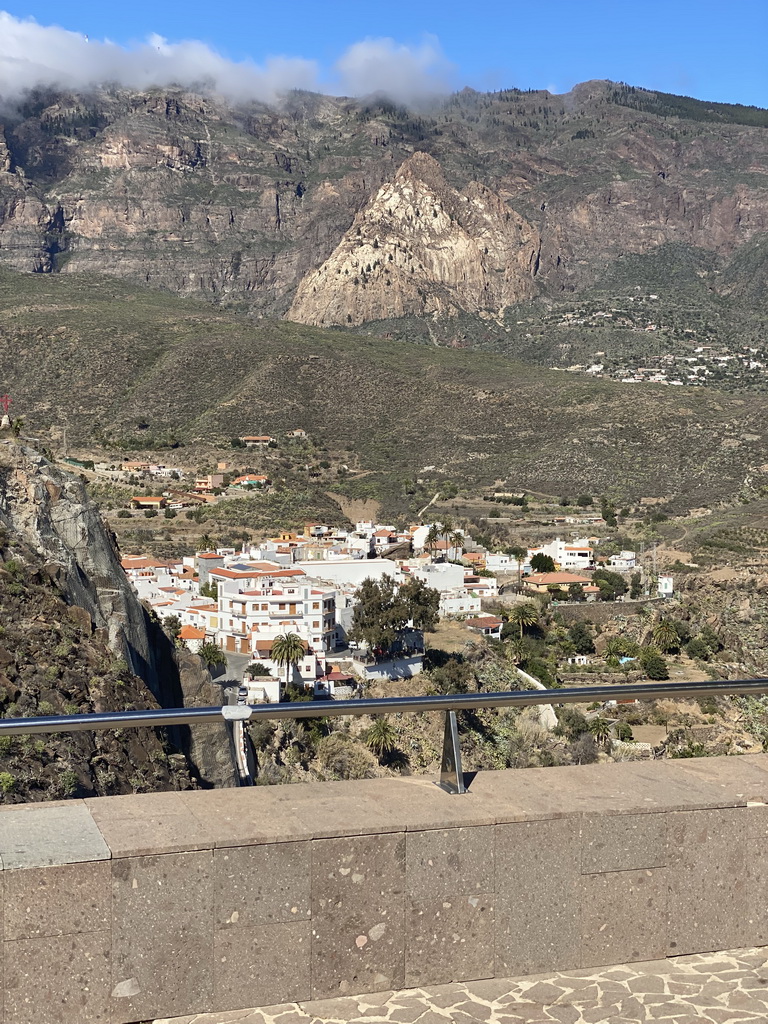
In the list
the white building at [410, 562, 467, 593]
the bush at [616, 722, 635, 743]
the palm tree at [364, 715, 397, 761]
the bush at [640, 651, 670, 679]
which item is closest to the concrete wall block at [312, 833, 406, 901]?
the palm tree at [364, 715, 397, 761]

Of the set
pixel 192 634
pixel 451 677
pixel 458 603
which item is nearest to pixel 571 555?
pixel 458 603

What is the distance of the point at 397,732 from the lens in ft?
41.6

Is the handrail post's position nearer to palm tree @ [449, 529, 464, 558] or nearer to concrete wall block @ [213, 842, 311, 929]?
concrete wall block @ [213, 842, 311, 929]

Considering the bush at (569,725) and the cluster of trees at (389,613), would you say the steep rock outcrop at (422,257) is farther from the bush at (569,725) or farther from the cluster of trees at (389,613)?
the bush at (569,725)

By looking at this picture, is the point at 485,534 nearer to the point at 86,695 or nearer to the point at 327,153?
the point at 86,695

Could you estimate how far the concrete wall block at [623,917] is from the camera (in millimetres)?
3902

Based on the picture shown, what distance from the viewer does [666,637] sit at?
37.0 metres

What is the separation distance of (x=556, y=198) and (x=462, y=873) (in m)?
169

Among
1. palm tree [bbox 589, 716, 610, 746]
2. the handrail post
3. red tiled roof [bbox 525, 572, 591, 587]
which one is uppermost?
the handrail post

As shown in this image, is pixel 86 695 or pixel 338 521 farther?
pixel 338 521

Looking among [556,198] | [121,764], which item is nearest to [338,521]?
[121,764]

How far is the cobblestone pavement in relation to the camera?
3.54 metres

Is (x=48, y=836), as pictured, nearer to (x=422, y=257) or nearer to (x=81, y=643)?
(x=81, y=643)

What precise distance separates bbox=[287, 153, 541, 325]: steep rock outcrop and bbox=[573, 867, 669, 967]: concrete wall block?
5598 inches
